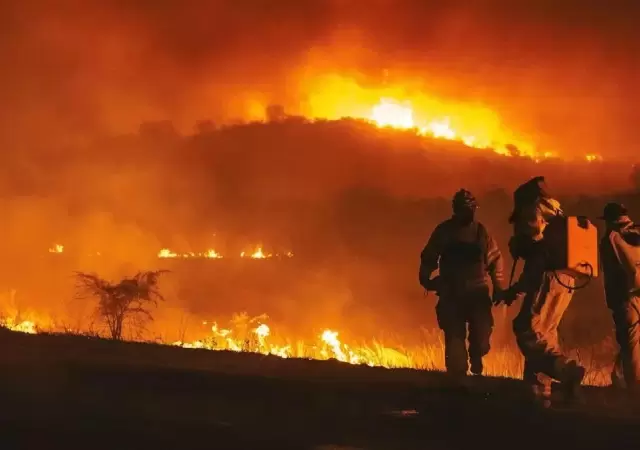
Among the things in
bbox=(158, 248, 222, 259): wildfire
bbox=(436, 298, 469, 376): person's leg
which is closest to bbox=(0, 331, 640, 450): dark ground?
bbox=(436, 298, 469, 376): person's leg

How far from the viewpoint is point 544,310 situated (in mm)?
8305

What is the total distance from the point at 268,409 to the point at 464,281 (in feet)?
8.84

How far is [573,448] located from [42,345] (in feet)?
24.5

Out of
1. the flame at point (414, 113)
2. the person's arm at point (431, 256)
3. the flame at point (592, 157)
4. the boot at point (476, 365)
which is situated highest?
the flame at point (414, 113)

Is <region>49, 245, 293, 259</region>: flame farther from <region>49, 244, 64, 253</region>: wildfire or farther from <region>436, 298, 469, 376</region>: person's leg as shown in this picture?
<region>436, 298, 469, 376</region>: person's leg

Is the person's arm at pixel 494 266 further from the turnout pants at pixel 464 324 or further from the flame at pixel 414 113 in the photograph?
the flame at pixel 414 113

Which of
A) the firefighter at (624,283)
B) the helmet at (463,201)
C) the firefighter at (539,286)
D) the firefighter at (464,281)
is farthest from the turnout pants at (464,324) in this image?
the firefighter at (624,283)

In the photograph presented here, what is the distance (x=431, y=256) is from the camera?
9.15m

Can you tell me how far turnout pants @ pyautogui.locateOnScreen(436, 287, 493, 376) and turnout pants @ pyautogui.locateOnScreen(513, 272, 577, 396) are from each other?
1.76ft

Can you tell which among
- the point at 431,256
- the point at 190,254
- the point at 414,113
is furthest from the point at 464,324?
the point at 190,254

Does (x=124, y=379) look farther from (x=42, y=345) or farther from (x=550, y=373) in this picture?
(x=550, y=373)

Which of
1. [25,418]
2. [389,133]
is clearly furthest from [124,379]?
[389,133]

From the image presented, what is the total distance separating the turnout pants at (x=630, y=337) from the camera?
9445 millimetres

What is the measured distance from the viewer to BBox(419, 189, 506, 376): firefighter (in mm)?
8883
